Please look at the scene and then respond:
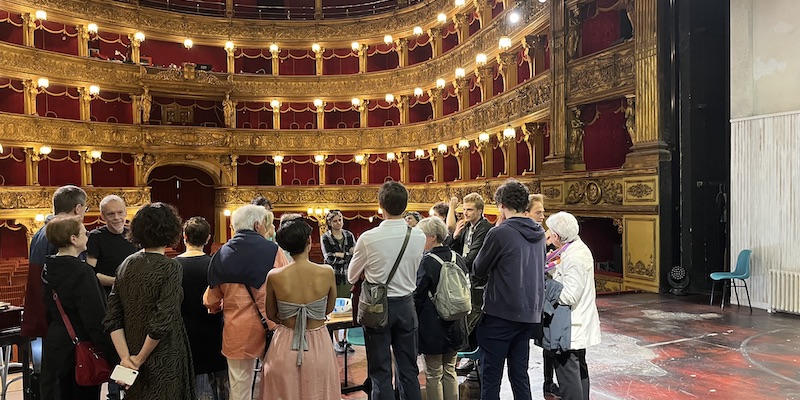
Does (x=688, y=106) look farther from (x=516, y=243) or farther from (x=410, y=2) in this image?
(x=410, y=2)

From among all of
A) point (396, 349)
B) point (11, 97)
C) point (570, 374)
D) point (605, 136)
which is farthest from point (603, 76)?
point (11, 97)

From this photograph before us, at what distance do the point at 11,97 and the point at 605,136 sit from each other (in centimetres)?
1911

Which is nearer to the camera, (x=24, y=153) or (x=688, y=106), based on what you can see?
(x=688, y=106)

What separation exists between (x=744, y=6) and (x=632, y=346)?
6.16 metres

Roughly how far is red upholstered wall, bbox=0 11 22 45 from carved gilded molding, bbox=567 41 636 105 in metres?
18.6

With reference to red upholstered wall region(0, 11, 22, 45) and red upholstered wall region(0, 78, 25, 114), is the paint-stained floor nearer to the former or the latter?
red upholstered wall region(0, 78, 25, 114)

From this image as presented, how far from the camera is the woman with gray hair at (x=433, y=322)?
392cm

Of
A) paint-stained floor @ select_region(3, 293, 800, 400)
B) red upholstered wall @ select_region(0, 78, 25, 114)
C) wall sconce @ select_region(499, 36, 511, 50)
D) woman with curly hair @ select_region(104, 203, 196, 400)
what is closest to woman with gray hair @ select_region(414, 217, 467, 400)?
paint-stained floor @ select_region(3, 293, 800, 400)

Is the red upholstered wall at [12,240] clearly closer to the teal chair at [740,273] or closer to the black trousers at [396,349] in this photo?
the black trousers at [396,349]

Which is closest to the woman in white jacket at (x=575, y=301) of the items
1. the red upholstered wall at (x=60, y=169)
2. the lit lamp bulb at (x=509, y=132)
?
the lit lamp bulb at (x=509, y=132)

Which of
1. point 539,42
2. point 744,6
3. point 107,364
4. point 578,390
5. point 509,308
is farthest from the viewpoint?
point 539,42

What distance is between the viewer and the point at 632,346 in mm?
6297

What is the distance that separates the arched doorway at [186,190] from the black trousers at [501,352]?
21323mm

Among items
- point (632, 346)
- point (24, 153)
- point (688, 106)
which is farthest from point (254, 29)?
point (632, 346)
